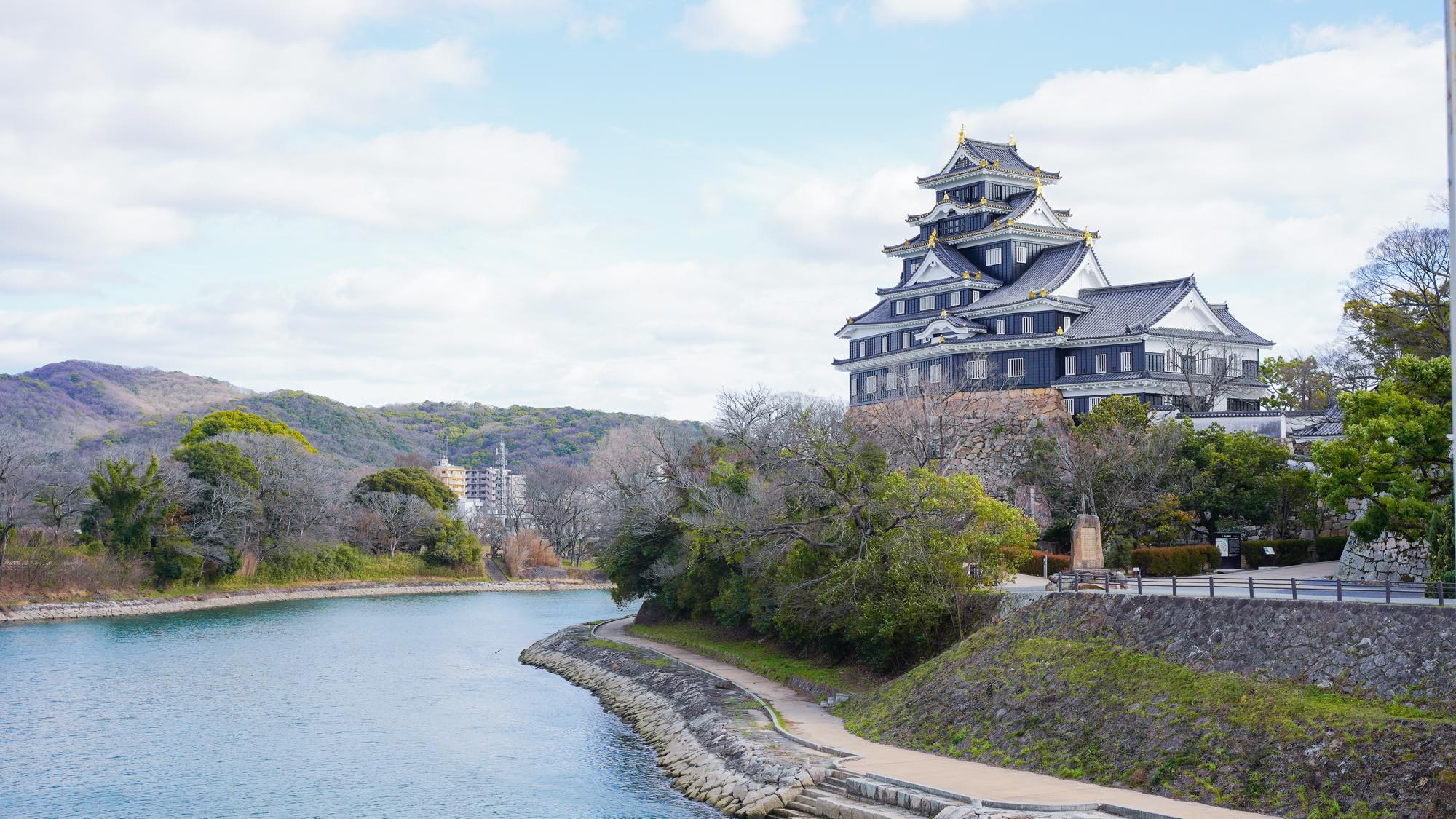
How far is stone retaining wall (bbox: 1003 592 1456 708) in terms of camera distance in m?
17.1

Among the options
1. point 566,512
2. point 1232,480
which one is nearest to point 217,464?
point 566,512

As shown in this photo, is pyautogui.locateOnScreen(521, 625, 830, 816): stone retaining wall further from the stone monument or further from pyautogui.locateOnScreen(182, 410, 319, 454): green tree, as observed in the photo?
pyautogui.locateOnScreen(182, 410, 319, 454): green tree

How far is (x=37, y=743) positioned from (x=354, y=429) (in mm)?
126035

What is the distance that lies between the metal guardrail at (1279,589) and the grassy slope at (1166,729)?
6.52 feet

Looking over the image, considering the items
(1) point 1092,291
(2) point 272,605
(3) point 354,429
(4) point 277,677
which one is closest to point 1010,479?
(1) point 1092,291

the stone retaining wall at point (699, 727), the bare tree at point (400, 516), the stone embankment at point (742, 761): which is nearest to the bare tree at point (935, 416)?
the stone retaining wall at point (699, 727)

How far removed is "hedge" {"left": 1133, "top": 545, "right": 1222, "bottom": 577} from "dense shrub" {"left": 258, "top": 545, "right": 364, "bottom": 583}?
52.7 metres

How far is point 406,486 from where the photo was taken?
8000 cm

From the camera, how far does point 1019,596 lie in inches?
1053

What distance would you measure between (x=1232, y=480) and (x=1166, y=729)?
78.6ft

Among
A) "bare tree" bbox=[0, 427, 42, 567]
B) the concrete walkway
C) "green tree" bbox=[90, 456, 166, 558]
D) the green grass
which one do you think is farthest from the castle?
"bare tree" bbox=[0, 427, 42, 567]

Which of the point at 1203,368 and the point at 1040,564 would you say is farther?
the point at 1203,368

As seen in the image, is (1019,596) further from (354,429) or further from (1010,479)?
(354,429)

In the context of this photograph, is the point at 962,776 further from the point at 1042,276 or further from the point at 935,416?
the point at 1042,276
